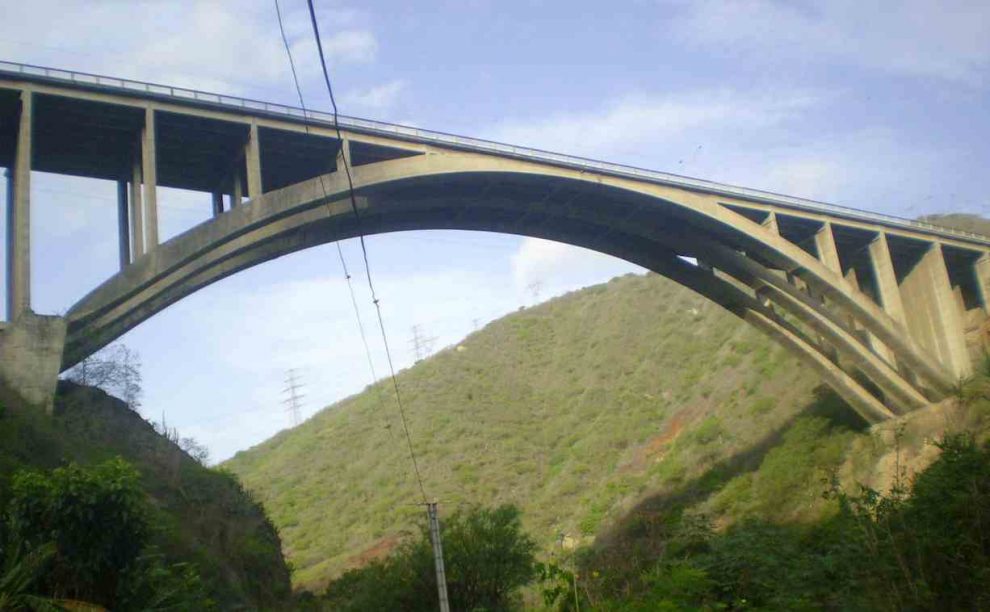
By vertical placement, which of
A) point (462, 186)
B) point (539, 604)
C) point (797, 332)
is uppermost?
point (462, 186)

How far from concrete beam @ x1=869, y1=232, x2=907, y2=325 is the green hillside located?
21.0m

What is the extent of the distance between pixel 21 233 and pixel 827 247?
2428cm

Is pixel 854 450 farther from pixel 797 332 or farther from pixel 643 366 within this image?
pixel 643 366

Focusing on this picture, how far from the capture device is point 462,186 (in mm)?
28156

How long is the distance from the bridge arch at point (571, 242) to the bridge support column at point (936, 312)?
1098 millimetres

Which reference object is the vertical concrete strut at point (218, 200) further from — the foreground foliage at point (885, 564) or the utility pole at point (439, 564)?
the foreground foliage at point (885, 564)

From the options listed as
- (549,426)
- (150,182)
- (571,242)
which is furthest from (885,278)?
(549,426)

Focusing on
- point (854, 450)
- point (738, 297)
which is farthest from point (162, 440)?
point (854, 450)

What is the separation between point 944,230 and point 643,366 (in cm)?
3278

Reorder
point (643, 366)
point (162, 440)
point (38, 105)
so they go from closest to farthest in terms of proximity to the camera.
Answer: point (38, 105) → point (162, 440) → point (643, 366)

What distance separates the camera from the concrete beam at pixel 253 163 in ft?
74.8

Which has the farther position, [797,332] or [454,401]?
[454,401]

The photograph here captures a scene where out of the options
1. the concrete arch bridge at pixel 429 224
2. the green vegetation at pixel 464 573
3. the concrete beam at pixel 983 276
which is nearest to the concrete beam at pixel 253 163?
the concrete arch bridge at pixel 429 224

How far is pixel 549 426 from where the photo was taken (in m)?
65.4
